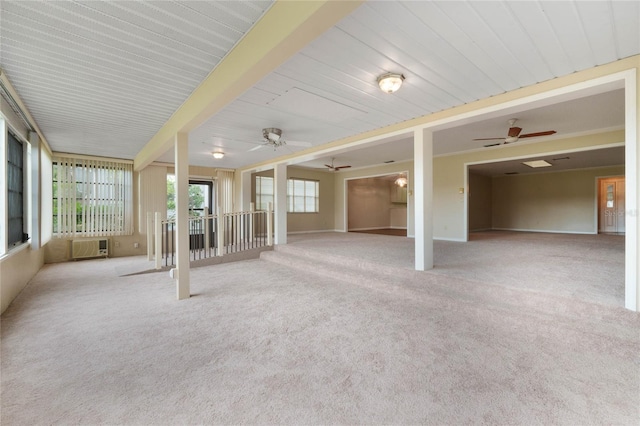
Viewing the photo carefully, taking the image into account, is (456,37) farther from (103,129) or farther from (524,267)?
Result: (103,129)

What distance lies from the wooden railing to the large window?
0.91 meters

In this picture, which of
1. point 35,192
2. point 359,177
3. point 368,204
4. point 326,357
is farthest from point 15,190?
point 368,204

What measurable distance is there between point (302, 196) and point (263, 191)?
1.43 m

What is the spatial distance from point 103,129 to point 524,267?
7167 millimetres

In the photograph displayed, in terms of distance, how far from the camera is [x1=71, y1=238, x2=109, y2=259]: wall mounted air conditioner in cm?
645

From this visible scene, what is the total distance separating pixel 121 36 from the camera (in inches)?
84.8

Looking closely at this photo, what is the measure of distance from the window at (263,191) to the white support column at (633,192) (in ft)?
26.6

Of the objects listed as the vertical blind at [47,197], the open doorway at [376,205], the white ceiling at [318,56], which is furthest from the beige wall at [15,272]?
the open doorway at [376,205]

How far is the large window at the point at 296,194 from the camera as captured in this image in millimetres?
9312

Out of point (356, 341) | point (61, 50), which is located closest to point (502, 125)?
point (356, 341)

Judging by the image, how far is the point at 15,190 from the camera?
160 inches

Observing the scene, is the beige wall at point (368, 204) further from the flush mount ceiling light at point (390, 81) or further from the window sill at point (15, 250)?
the window sill at point (15, 250)

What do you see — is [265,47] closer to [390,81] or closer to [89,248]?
[390,81]

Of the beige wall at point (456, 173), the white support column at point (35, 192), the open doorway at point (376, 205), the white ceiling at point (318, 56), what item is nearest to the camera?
the white ceiling at point (318, 56)
